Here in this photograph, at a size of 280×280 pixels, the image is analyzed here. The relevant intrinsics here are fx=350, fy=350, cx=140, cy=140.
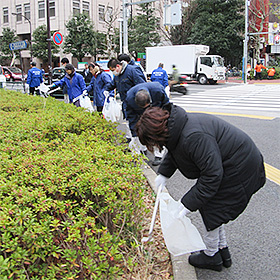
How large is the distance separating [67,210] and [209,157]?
114 centimetres

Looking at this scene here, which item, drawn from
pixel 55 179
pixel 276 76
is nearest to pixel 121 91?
pixel 55 179

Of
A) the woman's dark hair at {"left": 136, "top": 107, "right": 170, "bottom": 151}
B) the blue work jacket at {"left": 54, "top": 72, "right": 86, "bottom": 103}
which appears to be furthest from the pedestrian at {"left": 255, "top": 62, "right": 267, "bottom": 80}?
the woman's dark hair at {"left": 136, "top": 107, "right": 170, "bottom": 151}

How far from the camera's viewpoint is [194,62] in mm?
30391

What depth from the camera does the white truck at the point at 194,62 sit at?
2953 centimetres

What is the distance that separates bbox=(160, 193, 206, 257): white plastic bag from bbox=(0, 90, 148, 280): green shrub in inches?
11.4

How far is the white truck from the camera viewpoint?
29.5 meters

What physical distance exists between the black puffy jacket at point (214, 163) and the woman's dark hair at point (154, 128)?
2.1 inches

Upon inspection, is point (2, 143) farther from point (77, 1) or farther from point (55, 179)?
point (77, 1)

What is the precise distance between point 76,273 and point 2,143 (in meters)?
2.27

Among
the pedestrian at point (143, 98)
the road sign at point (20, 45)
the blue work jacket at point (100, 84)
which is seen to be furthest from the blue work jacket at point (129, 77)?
the road sign at point (20, 45)

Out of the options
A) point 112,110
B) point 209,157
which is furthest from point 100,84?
point 209,157

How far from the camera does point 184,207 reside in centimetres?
260

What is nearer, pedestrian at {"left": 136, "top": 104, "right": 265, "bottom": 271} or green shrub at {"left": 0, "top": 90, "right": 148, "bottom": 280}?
green shrub at {"left": 0, "top": 90, "right": 148, "bottom": 280}

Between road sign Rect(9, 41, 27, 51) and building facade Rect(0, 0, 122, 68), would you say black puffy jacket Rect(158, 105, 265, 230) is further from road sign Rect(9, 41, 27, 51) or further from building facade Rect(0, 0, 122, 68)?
building facade Rect(0, 0, 122, 68)
